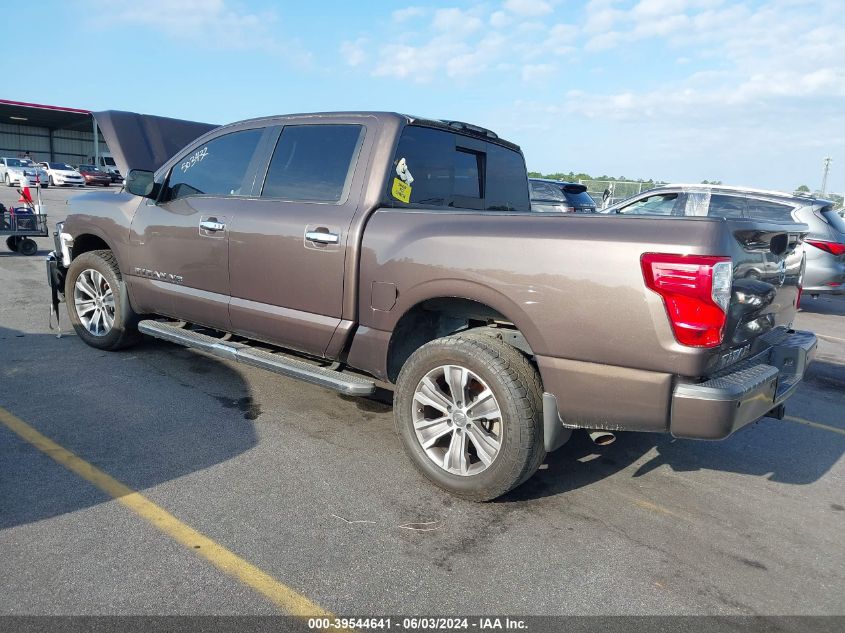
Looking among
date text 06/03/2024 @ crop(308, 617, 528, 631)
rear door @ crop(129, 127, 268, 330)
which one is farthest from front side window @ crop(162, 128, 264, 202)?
date text 06/03/2024 @ crop(308, 617, 528, 631)

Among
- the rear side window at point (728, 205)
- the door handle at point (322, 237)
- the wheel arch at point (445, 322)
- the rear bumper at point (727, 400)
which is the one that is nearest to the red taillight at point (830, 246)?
the rear side window at point (728, 205)

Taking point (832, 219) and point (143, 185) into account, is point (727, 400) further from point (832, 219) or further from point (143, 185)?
point (832, 219)

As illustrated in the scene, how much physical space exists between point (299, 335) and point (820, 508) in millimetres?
3068

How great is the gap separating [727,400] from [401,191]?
2.13 metres

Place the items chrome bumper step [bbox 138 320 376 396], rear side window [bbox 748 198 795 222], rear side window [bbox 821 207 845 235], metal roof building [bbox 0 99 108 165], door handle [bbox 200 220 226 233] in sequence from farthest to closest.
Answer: metal roof building [bbox 0 99 108 165] → rear side window [bbox 748 198 795 222] → rear side window [bbox 821 207 845 235] → door handle [bbox 200 220 226 233] → chrome bumper step [bbox 138 320 376 396]

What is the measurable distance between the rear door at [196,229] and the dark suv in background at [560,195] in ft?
28.1

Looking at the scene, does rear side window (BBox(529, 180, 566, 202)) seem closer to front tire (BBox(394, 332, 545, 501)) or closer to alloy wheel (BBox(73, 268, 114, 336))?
alloy wheel (BBox(73, 268, 114, 336))

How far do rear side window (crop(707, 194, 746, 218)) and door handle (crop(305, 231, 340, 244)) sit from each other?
289 inches

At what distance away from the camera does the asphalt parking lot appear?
2.54 metres

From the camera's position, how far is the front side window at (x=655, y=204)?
1005 centimetres

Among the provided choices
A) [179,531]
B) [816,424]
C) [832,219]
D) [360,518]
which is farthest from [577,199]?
[179,531]

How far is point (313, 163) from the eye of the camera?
4137 mm

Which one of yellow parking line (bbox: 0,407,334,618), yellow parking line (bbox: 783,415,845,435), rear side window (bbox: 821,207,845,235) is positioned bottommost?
yellow parking line (bbox: 783,415,845,435)

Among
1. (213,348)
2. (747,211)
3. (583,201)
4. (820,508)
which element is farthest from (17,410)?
(583,201)
